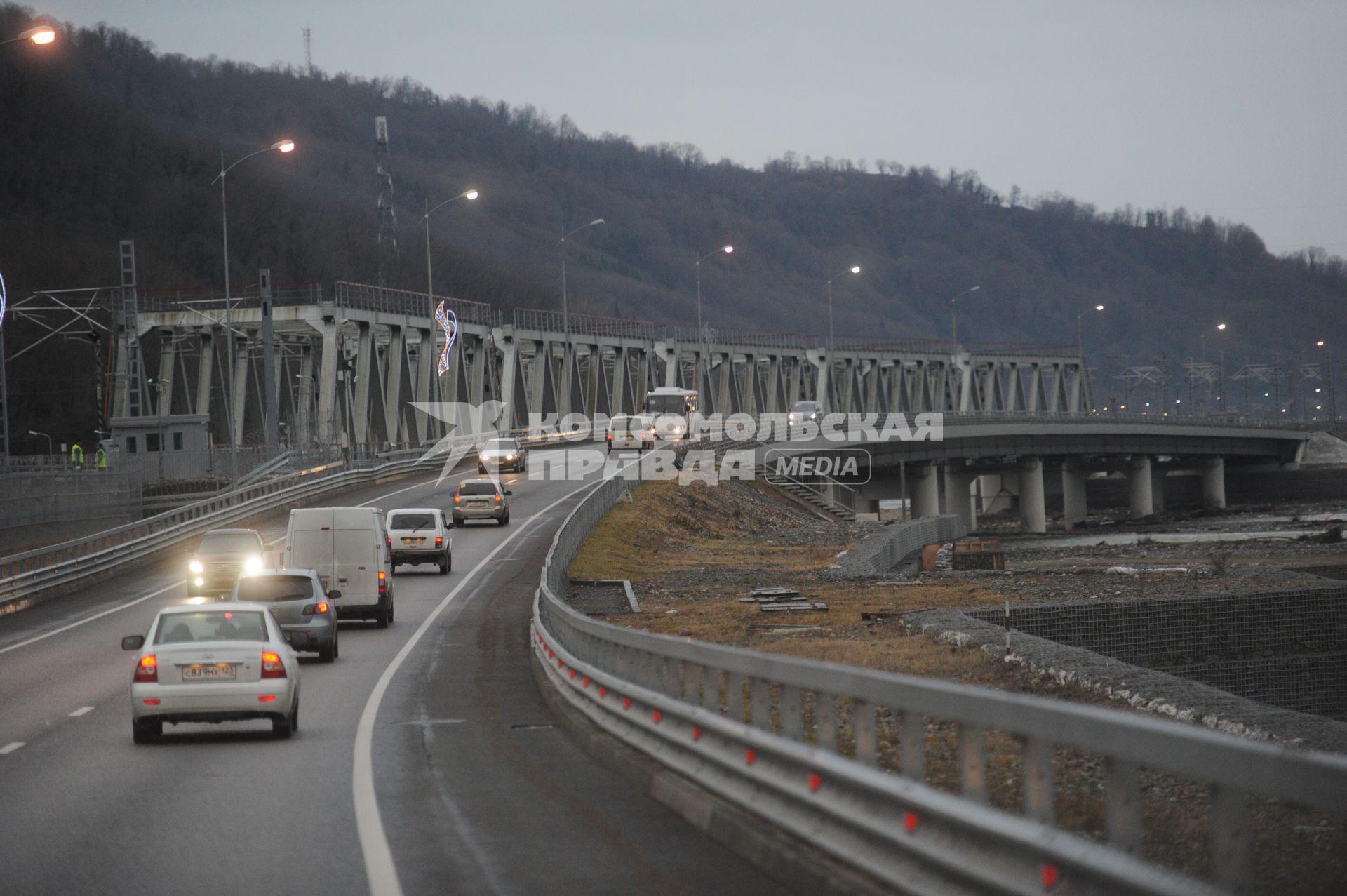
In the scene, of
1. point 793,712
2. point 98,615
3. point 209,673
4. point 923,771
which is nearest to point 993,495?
point 98,615

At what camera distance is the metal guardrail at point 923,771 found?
4879 mm

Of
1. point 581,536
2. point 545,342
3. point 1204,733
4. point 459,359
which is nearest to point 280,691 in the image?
point 1204,733

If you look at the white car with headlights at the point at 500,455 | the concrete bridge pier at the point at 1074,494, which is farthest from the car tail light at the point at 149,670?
the concrete bridge pier at the point at 1074,494

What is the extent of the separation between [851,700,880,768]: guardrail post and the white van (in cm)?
2188

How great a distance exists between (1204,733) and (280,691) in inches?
462

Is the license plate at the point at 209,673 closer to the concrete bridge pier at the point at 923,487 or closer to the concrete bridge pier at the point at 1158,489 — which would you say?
the concrete bridge pier at the point at 923,487

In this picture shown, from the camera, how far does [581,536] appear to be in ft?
149

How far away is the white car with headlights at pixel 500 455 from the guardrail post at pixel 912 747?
6210 centimetres

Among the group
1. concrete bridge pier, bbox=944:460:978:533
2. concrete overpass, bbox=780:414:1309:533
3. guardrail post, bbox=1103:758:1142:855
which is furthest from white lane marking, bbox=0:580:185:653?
concrete bridge pier, bbox=944:460:978:533

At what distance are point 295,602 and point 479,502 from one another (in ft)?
92.4

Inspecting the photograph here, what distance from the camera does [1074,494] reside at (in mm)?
124375

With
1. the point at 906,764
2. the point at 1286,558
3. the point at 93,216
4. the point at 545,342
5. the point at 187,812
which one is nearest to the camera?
the point at 906,764

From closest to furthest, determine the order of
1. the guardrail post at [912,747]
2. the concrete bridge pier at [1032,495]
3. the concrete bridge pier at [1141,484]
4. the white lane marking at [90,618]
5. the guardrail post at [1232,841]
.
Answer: the guardrail post at [1232,841], the guardrail post at [912,747], the white lane marking at [90,618], the concrete bridge pier at [1032,495], the concrete bridge pier at [1141,484]

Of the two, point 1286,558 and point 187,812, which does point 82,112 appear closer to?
point 1286,558
